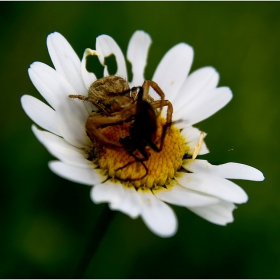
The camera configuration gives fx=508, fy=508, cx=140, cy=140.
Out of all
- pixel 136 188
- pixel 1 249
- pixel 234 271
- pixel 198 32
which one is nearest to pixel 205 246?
pixel 234 271

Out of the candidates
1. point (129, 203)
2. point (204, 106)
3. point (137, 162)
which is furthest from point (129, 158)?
point (204, 106)

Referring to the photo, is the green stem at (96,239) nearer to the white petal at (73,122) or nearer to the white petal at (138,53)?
the white petal at (73,122)

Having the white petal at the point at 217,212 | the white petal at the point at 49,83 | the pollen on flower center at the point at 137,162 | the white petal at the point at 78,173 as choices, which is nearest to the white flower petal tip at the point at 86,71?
the white petal at the point at 49,83

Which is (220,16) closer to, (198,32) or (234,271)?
(198,32)

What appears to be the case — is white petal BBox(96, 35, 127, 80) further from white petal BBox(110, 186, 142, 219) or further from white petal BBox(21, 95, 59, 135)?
white petal BBox(110, 186, 142, 219)

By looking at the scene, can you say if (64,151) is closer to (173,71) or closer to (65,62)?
(65,62)

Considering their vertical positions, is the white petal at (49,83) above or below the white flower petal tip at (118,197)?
above
